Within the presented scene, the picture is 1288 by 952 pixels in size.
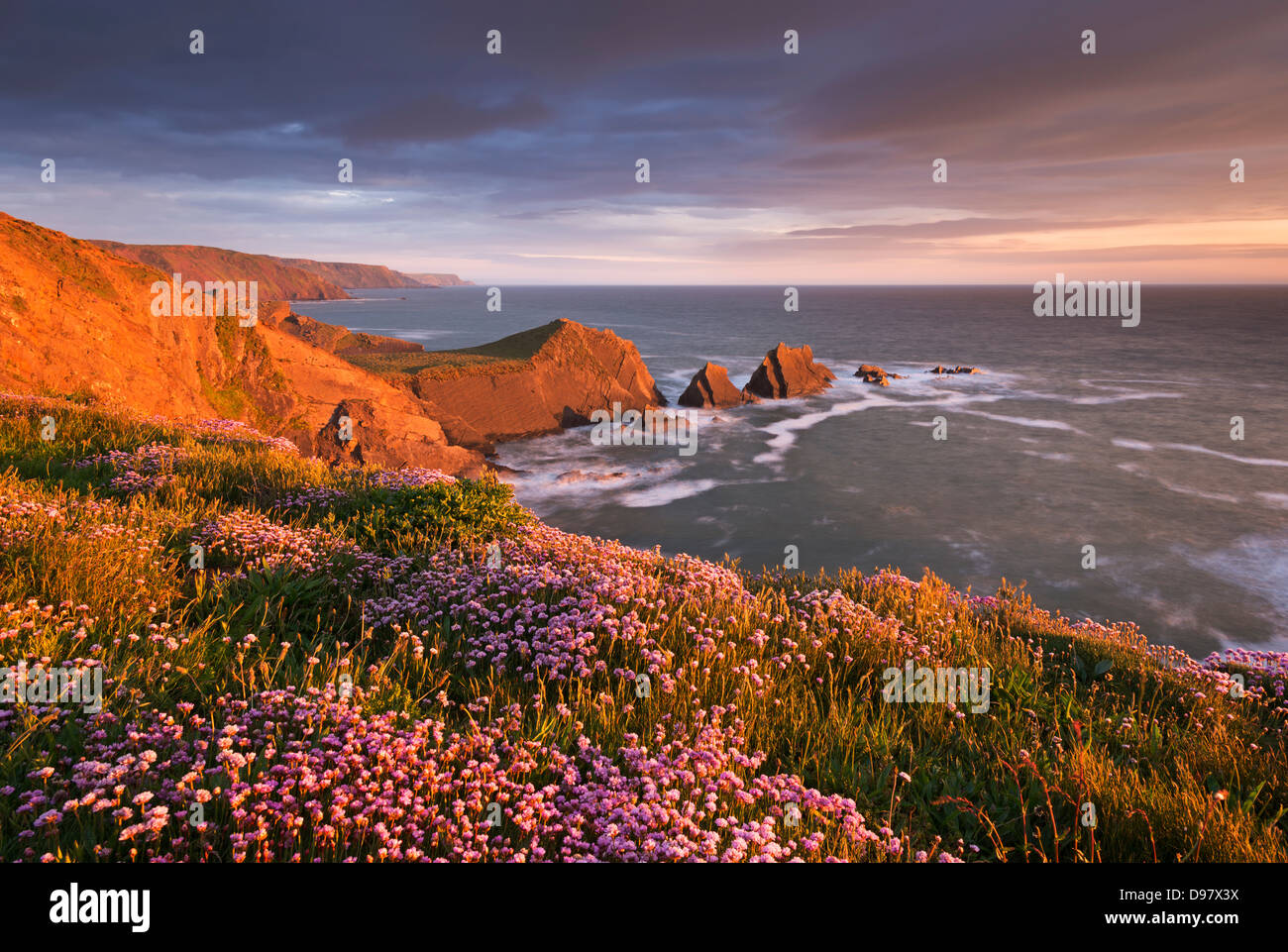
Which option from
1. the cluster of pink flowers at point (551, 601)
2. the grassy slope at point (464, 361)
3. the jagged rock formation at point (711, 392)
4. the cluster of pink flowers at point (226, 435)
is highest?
the grassy slope at point (464, 361)

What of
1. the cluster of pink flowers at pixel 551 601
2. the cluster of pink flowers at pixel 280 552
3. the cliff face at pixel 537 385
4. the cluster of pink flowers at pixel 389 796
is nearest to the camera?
the cluster of pink flowers at pixel 389 796

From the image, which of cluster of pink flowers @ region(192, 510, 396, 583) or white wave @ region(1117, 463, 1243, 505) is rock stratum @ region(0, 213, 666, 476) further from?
white wave @ region(1117, 463, 1243, 505)

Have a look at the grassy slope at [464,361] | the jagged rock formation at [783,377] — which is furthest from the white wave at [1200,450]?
the grassy slope at [464,361]

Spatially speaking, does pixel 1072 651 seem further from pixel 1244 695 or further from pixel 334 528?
pixel 334 528

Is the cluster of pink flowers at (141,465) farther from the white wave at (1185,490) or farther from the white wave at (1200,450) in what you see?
the white wave at (1200,450)

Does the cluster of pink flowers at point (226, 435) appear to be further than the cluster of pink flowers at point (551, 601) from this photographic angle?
Yes

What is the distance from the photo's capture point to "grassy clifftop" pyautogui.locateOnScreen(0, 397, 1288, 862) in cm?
295

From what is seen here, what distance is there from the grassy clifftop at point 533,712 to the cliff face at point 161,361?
12455 millimetres

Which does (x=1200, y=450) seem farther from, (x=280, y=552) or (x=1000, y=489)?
(x=280, y=552)

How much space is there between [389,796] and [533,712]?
1.41 m

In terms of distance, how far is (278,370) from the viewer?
98.4 ft

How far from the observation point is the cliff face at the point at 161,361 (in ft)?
59.0

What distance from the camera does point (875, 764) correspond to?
444cm
